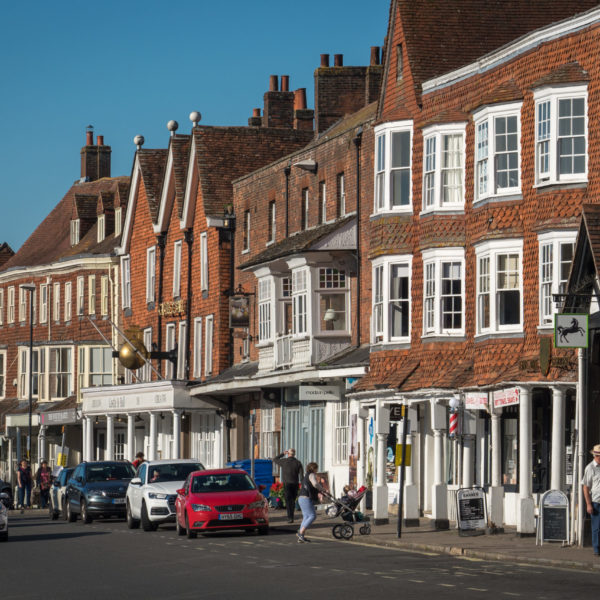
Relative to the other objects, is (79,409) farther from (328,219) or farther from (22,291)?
(328,219)

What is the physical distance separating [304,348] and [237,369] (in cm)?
822

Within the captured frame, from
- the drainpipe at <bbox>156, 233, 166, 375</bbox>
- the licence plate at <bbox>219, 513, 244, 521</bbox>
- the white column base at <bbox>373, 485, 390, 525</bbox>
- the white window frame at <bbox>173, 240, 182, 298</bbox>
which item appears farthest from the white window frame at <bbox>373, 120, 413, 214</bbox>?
the drainpipe at <bbox>156, 233, 166, 375</bbox>

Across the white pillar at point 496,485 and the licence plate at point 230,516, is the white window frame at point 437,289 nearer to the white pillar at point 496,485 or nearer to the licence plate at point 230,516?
the white pillar at point 496,485

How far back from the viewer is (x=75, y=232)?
249ft

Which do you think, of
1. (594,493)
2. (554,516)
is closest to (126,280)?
(554,516)

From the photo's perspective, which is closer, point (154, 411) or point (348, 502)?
point (348, 502)

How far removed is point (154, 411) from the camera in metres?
55.8

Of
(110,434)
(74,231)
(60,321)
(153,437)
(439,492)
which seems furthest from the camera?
(74,231)

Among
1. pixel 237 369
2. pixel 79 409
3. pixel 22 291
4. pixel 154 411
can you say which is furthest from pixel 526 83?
pixel 22 291

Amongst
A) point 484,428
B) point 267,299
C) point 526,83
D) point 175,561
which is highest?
point 526,83

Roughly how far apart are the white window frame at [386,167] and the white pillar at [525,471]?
344 inches

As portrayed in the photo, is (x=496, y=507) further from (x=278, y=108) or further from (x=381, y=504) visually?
(x=278, y=108)

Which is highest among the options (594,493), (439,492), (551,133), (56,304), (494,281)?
(551,133)

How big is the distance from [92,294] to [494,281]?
40.8 metres
